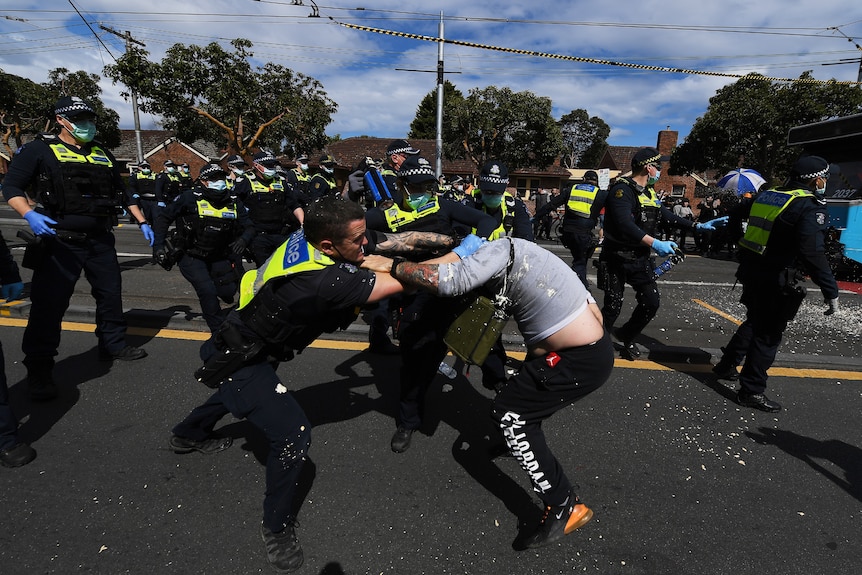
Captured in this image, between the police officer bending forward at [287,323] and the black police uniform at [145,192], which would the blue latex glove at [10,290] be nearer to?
the police officer bending forward at [287,323]

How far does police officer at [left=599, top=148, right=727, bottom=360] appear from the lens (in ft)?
14.0

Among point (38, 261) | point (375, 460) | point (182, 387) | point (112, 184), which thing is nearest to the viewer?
point (375, 460)

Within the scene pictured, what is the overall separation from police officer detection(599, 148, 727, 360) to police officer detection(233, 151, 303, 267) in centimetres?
396

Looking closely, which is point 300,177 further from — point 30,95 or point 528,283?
point 30,95

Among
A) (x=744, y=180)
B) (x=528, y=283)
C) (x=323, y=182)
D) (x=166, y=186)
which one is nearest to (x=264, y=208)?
(x=323, y=182)

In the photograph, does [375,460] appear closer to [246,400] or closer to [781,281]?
[246,400]

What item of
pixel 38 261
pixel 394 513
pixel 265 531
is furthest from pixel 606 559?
pixel 38 261

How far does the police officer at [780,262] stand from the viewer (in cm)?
334

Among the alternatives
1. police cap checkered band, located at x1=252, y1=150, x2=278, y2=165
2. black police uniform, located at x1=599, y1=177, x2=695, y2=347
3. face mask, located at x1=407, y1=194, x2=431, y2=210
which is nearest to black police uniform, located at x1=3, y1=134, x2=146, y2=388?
face mask, located at x1=407, y1=194, x2=431, y2=210

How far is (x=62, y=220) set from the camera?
3.63 m

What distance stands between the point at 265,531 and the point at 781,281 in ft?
12.5

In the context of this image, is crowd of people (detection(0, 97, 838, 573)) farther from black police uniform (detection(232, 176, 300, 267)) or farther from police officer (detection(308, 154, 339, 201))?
police officer (detection(308, 154, 339, 201))

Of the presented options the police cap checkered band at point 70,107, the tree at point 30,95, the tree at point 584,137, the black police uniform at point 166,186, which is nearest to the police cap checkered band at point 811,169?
the police cap checkered band at point 70,107

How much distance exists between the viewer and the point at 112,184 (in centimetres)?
393
